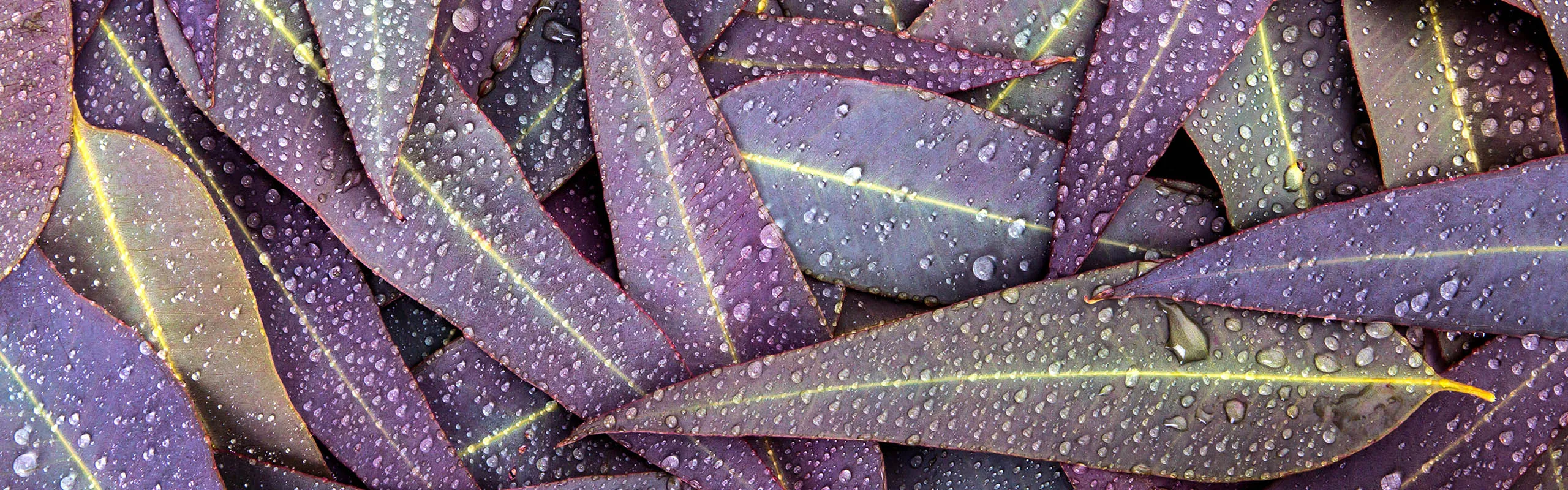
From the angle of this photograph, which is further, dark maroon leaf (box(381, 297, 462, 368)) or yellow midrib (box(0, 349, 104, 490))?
dark maroon leaf (box(381, 297, 462, 368))

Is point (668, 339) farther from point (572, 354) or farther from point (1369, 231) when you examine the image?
point (1369, 231)

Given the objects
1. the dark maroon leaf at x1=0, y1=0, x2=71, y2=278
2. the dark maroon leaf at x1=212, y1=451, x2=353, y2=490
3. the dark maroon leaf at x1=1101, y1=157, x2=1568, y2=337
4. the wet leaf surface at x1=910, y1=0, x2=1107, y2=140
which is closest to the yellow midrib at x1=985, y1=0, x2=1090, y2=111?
the wet leaf surface at x1=910, y1=0, x2=1107, y2=140

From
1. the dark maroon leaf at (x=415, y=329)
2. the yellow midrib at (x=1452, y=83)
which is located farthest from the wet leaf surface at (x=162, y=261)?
the yellow midrib at (x=1452, y=83)

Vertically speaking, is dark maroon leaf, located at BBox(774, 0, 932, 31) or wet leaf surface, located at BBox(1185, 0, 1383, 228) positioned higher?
dark maroon leaf, located at BBox(774, 0, 932, 31)

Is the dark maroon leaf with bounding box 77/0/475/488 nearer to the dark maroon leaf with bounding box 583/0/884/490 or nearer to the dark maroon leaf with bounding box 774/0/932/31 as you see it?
the dark maroon leaf with bounding box 583/0/884/490

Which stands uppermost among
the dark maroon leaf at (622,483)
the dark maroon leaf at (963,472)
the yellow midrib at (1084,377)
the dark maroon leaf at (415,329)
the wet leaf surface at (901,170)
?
the wet leaf surface at (901,170)

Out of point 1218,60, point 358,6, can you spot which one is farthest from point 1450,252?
point 358,6

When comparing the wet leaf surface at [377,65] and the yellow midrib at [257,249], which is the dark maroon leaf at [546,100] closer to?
the wet leaf surface at [377,65]
